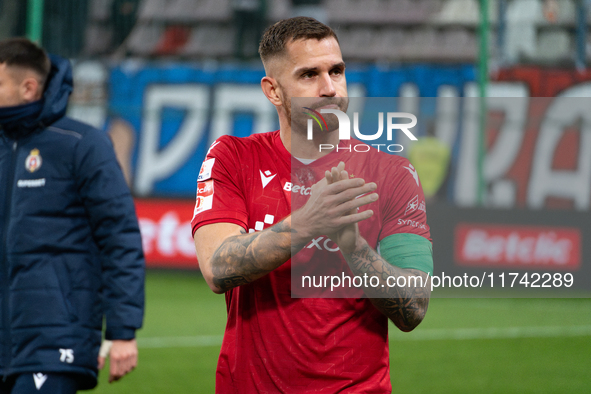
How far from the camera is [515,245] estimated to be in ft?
34.2

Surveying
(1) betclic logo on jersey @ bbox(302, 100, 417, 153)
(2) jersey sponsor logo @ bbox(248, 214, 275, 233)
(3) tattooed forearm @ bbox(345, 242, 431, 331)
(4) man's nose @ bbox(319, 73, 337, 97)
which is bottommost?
(3) tattooed forearm @ bbox(345, 242, 431, 331)

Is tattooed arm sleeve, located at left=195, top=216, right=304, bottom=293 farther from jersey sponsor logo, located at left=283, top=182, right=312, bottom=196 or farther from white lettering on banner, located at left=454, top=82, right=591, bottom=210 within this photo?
white lettering on banner, located at left=454, top=82, right=591, bottom=210

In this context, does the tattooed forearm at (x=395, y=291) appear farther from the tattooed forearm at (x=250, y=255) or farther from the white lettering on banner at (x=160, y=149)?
the white lettering on banner at (x=160, y=149)

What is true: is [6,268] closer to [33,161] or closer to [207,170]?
[33,161]

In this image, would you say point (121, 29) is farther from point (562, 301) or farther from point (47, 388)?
point (47, 388)

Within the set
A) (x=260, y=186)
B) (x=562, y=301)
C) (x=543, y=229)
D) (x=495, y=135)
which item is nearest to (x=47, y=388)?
(x=260, y=186)

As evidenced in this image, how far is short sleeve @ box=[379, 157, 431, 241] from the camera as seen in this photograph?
2.23m

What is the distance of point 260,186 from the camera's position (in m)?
2.35

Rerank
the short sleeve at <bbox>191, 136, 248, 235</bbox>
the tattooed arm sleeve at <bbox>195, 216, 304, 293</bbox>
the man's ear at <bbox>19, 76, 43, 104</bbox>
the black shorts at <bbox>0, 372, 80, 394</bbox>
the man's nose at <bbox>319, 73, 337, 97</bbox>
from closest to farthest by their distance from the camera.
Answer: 1. the tattooed arm sleeve at <bbox>195, 216, 304, 293</bbox>
2. the man's nose at <bbox>319, 73, 337, 97</bbox>
3. the short sleeve at <bbox>191, 136, 248, 235</bbox>
4. the black shorts at <bbox>0, 372, 80, 394</bbox>
5. the man's ear at <bbox>19, 76, 43, 104</bbox>

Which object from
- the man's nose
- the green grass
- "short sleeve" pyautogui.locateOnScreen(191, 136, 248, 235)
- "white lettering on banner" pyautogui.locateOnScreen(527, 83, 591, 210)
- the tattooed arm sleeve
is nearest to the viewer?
the tattooed arm sleeve

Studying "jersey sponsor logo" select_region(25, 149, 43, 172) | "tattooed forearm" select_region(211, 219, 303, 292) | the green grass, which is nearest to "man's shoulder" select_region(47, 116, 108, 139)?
"jersey sponsor logo" select_region(25, 149, 43, 172)

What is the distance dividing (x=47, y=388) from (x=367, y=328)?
4.63ft

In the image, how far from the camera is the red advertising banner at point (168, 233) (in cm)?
1223

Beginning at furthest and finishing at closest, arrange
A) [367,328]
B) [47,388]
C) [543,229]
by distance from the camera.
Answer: [543,229], [47,388], [367,328]
